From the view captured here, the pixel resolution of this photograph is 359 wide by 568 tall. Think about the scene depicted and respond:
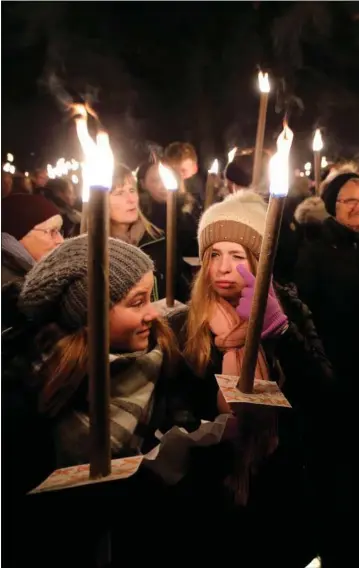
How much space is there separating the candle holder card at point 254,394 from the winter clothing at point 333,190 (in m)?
1.02

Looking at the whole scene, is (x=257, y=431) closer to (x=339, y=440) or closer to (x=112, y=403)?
(x=112, y=403)

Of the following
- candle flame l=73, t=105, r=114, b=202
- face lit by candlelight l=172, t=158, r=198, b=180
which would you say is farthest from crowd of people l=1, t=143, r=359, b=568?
face lit by candlelight l=172, t=158, r=198, b=180

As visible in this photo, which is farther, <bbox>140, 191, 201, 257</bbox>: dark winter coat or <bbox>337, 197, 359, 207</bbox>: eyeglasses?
<bbox>337, 197, 359, 207</bbox>: eyeglasses

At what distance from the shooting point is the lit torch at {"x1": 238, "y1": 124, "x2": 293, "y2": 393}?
0.94m

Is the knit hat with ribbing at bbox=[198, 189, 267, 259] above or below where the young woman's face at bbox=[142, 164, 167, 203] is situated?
below

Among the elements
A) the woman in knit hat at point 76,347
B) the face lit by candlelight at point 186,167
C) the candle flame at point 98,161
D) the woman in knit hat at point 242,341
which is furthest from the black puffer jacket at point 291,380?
the face lit by candlelight at point 186,167

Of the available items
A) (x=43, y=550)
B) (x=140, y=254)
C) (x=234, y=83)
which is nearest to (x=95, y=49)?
(x=234, y=83)

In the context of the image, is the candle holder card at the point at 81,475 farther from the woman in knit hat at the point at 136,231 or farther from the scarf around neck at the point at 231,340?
the woman in knit hat at the point at 136,231

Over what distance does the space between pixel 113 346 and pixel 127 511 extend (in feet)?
1.46

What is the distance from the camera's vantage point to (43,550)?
1.16 metres

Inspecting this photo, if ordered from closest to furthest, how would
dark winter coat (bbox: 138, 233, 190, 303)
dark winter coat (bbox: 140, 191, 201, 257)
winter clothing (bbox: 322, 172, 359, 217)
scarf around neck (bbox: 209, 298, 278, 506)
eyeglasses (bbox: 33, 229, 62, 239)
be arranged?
scarf around neck (bbox: 209, 298, 278, 506)
dark winter coat (bbox: 138, 233, 190, 303)
dark winter coat (bbox: 140, 191, 201, 257)
eyeglasses (bbox: 33, 229, 62, 239)
winter clothing (bbox: 322, 172, 359, 217)

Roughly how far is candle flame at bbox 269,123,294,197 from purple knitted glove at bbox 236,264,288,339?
308 millimetres

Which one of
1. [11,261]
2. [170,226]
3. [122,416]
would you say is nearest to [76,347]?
[122,416]

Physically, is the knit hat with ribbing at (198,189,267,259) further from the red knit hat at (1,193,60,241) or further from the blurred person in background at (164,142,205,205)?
the red knit hat at (1,193,60,241)
